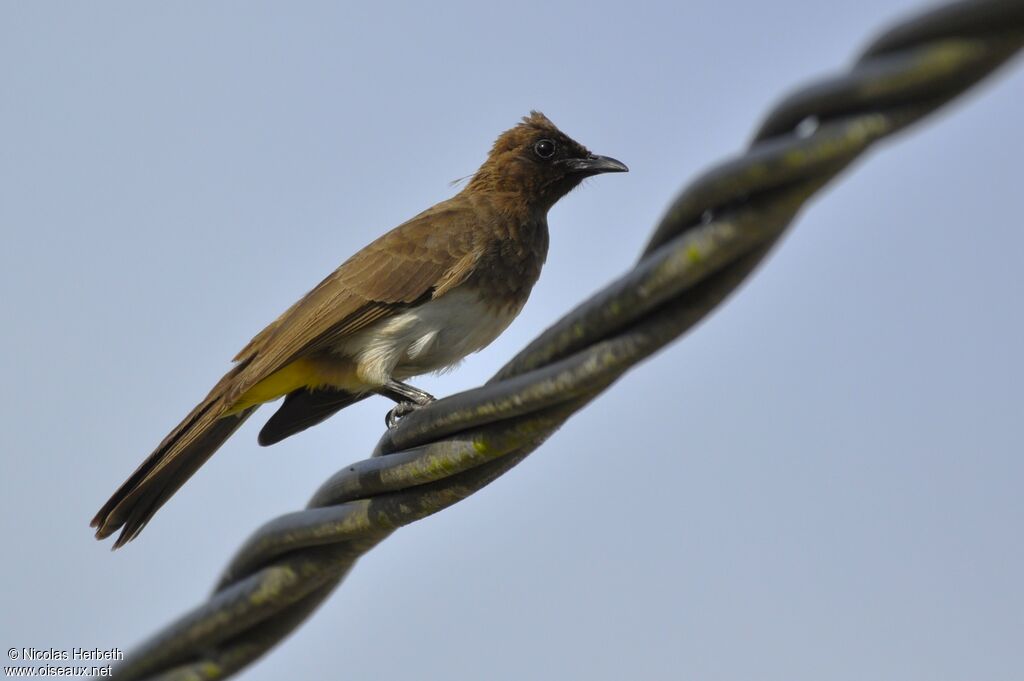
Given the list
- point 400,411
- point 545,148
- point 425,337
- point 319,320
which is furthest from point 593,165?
point 400,411

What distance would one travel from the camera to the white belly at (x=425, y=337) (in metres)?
6.04

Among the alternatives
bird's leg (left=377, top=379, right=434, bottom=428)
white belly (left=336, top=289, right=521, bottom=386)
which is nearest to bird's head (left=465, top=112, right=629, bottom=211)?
white belly (left=336, top=289, right=521, bottom=386)

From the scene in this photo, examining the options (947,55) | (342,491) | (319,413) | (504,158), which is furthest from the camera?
(504,158)

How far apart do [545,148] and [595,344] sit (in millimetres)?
5108

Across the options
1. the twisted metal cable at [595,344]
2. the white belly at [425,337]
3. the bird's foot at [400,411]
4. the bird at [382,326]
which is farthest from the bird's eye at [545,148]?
the twisted metal cable at [595,344]

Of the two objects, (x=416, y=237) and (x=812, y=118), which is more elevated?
(x=416, y=237)

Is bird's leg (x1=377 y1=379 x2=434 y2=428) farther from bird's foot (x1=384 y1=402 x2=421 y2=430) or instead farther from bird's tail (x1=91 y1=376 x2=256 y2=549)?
bird's tail (x1=91 y1=376 x2=256 y2=549)

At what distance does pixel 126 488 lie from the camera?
530 centimetres

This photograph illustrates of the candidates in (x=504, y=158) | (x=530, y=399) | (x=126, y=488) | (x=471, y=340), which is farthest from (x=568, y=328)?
(x=504, y=158)

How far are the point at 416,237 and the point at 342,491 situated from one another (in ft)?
11.1

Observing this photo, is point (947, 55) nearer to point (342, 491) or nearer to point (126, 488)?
point (342, 491)

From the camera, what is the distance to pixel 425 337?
6117 millimetres

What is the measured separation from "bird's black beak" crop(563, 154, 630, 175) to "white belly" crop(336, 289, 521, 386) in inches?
52.4

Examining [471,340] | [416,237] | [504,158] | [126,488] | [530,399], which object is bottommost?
[530,399]
